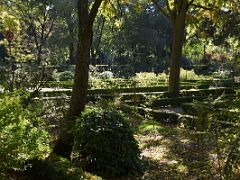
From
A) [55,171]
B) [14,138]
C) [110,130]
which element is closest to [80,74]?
[110,130]

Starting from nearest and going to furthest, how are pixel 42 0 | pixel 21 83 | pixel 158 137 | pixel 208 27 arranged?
pixel 158 137
pixel 21 83
pixel 208 27
pixel 42 0

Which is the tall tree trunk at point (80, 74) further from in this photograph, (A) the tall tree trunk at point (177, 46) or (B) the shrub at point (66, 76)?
(B) the shrub at point (66, 76)

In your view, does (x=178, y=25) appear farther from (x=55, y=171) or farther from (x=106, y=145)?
(x=55, y=171)

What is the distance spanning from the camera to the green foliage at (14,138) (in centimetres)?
453

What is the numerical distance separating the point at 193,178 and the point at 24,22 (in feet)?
97.7

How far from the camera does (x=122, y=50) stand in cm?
4953

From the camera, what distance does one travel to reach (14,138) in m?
4.60

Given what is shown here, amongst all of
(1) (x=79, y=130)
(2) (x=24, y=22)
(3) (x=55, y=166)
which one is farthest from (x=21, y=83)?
(2) (x=24, y=22)

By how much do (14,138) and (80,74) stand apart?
10.1ft

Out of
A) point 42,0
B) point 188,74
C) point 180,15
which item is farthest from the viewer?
point 188,74

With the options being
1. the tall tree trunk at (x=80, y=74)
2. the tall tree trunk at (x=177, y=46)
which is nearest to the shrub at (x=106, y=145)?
the tall tree trunk at (x=80, y=74)

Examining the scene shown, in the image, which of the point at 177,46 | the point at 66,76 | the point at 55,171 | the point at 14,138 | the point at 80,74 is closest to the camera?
the point at 14,138

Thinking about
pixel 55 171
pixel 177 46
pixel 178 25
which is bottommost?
pixel 55 171

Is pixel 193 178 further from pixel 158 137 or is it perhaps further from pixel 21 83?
pixel 21 83
